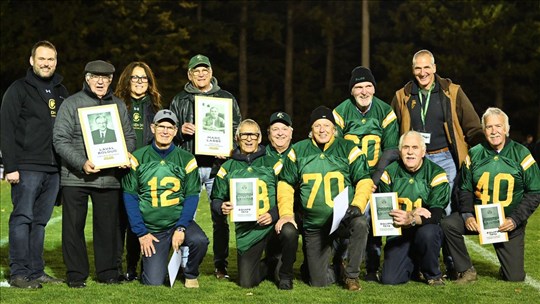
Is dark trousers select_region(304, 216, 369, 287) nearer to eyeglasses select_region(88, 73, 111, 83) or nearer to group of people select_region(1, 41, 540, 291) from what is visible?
group of people select_region(1, 41, 540, 291)

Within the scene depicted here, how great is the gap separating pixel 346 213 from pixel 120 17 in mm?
29350

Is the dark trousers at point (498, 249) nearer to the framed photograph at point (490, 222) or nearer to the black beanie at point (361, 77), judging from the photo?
the framed photograph at point (490, 222)

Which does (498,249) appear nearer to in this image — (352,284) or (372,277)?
(372,277)

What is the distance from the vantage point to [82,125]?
23.5 feet

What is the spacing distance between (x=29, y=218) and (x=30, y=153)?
560 millimetres

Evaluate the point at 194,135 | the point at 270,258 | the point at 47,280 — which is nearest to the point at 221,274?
the point at 270,258

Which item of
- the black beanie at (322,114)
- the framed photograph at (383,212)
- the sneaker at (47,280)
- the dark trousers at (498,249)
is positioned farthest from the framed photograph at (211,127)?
the dark trousers at (498,249)

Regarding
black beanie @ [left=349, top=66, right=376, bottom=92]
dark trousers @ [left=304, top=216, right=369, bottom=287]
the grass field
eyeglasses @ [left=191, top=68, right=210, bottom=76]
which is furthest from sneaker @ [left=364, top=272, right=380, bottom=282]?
eyeglasses @ [left=191, top=68, right=210, bottom=76]

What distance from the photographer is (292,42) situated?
38.9 metres

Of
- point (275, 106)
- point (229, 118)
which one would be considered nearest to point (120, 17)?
point (275, 106)

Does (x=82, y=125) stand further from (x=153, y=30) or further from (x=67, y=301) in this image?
(x=153, y=30)

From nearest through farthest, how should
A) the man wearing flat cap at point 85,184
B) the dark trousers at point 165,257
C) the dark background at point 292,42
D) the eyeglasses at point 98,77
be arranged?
the man wearing flat cap at point 85,184 < the eyeglasses at point 98,77 < the dark trousers at point 165,257 < the dark background at point 292,42

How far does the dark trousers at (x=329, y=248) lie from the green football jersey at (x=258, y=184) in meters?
0.42

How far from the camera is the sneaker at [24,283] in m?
7.25
